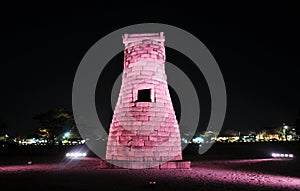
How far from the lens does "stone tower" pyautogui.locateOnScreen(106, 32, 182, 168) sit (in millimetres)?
15516

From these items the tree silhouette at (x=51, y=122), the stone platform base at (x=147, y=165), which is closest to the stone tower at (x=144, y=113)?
the stone platform base at (x=147, y=165)

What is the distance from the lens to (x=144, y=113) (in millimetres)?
15773

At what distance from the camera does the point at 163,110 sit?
16141 millimetres

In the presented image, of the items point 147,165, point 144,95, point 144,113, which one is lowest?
point 147,165

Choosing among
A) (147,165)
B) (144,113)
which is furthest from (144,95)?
(147,165)

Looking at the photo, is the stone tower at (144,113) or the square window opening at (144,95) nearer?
the stone tower at (144,113)

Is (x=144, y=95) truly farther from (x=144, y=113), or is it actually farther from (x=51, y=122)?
(x=51, y=122)

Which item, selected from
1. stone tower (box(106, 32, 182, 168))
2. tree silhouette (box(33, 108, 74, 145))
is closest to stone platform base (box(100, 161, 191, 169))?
stone tower (box(106, 32, 182, 168))

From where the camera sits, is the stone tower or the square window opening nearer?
the stone tower

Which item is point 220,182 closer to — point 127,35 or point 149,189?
point 149,189

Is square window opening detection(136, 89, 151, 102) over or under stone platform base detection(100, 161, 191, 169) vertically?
over

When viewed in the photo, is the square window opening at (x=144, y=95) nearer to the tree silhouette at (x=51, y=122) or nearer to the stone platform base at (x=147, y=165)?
the stone platform base at (x=147, y=165)

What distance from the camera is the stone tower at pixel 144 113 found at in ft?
50.9

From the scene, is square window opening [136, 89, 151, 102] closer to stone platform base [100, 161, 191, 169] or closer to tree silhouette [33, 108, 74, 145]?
stone platform base [100, 161, 191, 169]
